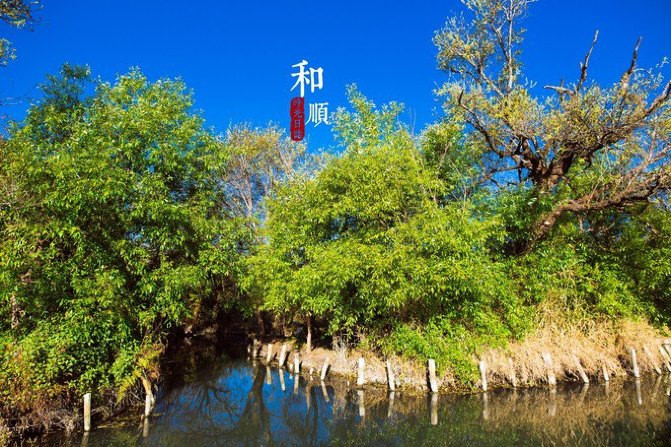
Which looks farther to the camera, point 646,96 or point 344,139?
point 344,139

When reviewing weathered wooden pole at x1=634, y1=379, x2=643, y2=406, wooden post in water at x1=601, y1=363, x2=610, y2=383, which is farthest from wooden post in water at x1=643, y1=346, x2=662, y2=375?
wooden post in water at x1=601, y1=363, x2=610, y2=383

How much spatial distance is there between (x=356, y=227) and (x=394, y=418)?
7.78 metres

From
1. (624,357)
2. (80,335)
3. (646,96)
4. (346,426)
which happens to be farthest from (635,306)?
(80,335)

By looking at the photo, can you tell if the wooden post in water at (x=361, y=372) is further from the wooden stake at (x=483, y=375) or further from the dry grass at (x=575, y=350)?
the dry grass at (x=575, y=350)

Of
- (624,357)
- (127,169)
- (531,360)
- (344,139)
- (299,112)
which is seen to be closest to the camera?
(127,169)

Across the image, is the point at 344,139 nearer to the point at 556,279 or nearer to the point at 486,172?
the point at 486,172

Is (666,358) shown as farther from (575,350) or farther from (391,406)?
(391,406)

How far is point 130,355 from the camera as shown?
12.3 meters

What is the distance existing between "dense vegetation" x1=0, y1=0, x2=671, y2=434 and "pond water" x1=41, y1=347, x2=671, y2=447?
145cm

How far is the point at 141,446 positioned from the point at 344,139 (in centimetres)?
1483

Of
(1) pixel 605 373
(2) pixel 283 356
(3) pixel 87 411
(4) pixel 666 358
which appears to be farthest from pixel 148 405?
(4) pixel 666 358

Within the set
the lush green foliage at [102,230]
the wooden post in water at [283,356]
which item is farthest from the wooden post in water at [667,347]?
the lush green foliage at [102,230]

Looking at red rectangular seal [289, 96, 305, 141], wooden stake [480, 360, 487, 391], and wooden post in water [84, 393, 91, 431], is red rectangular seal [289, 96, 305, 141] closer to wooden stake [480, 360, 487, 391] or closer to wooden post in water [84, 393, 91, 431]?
wooden stake [480, 360, 487, 391]

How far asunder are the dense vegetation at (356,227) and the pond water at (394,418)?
1453 millimetres
